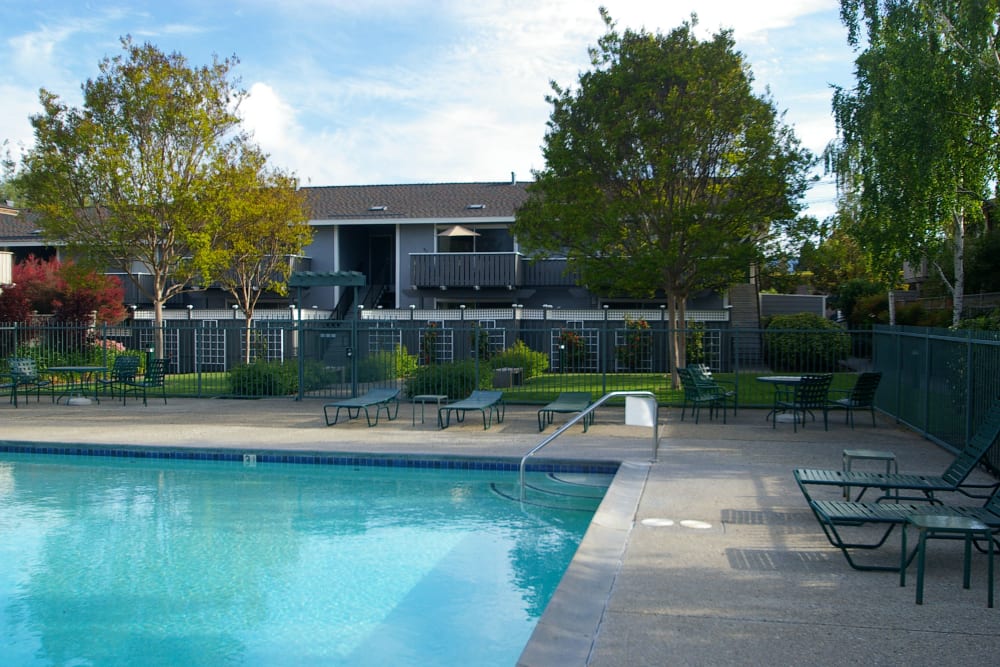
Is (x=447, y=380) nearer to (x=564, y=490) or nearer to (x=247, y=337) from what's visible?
(x=247, y=337)

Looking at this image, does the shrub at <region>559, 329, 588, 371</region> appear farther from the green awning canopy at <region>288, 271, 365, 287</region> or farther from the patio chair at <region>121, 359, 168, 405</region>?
the patio chair at <region>121, 359, 168, 405</region>

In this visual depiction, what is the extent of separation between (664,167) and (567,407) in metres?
6.43

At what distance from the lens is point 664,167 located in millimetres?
18078

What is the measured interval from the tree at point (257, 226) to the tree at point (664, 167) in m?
7.79

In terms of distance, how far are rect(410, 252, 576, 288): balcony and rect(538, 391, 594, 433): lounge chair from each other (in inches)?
568

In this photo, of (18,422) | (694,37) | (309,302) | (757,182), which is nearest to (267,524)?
(18,422)

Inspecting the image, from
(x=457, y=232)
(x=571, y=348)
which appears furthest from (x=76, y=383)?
(x=457, y=232)

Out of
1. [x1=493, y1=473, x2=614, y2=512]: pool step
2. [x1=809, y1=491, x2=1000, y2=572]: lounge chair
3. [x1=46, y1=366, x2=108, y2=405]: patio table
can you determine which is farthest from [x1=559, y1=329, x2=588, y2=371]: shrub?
[x1=809, y1=491, x2=1000, y2=572]: lounge chair

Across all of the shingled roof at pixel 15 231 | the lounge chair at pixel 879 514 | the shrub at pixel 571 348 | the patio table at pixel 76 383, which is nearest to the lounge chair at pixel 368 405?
the patio table at pixel 76 383

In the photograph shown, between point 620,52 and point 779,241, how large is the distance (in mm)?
5365

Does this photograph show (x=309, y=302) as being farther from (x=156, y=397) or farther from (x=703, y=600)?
(x=703, y=600)

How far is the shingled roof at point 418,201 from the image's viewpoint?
3228 cm

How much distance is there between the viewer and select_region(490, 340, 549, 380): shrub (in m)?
23.0

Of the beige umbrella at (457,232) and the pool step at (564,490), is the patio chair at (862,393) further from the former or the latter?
the beige umbrella at (457,232)
